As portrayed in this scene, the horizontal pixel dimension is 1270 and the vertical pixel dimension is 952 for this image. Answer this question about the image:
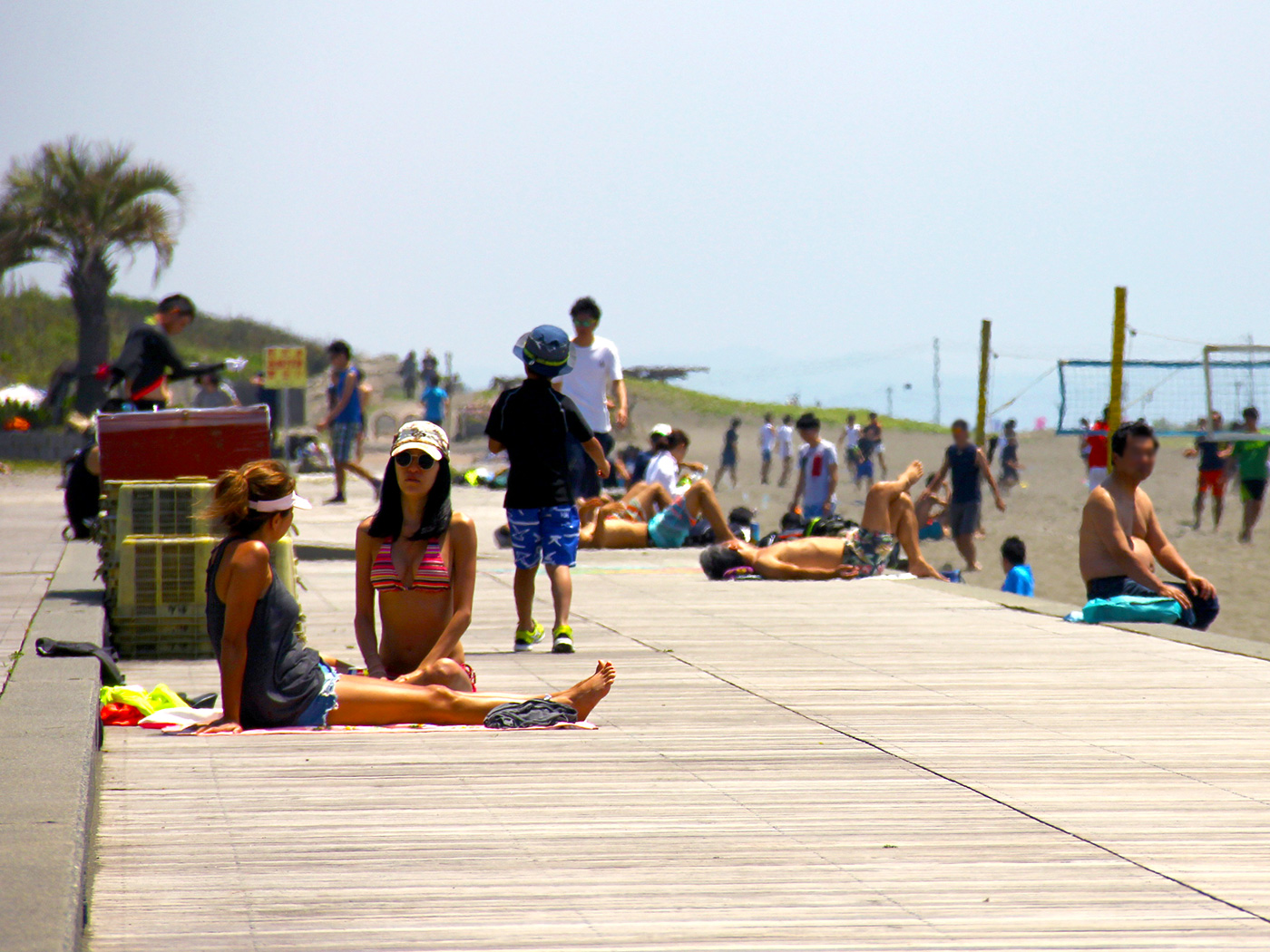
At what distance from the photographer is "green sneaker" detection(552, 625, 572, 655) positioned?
297 inches

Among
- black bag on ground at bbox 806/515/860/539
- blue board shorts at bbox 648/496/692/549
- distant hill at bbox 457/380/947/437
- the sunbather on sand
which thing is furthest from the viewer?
distant hill at bbox 457/380/947/437

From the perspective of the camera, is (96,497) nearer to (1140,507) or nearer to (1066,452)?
(1140,507)

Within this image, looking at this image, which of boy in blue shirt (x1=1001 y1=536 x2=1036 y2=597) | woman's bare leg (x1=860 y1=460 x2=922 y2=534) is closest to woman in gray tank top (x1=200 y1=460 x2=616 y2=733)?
woman's bare leg (x1=860 y1=460 x2=922 y2=534)

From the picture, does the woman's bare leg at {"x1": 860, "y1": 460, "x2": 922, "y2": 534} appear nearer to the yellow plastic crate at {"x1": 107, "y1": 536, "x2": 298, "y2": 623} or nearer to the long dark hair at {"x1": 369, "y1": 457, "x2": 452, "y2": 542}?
the yellow plastic crate at {"x1": 107, "y1": 536, "x2": 298, "y2": 623}

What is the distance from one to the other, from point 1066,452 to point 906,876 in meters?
46.4

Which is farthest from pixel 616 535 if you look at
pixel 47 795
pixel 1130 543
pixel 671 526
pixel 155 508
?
pixel 47 795

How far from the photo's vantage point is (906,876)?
355cm

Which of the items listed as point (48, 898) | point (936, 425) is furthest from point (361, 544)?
point (936, 425)

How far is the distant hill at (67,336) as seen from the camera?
44156mm

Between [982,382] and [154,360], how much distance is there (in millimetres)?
16046

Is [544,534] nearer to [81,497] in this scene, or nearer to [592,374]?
[81,497]

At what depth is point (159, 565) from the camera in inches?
290

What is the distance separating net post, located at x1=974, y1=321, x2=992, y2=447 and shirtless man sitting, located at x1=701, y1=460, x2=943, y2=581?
409 inches

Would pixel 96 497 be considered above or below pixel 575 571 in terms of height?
above
